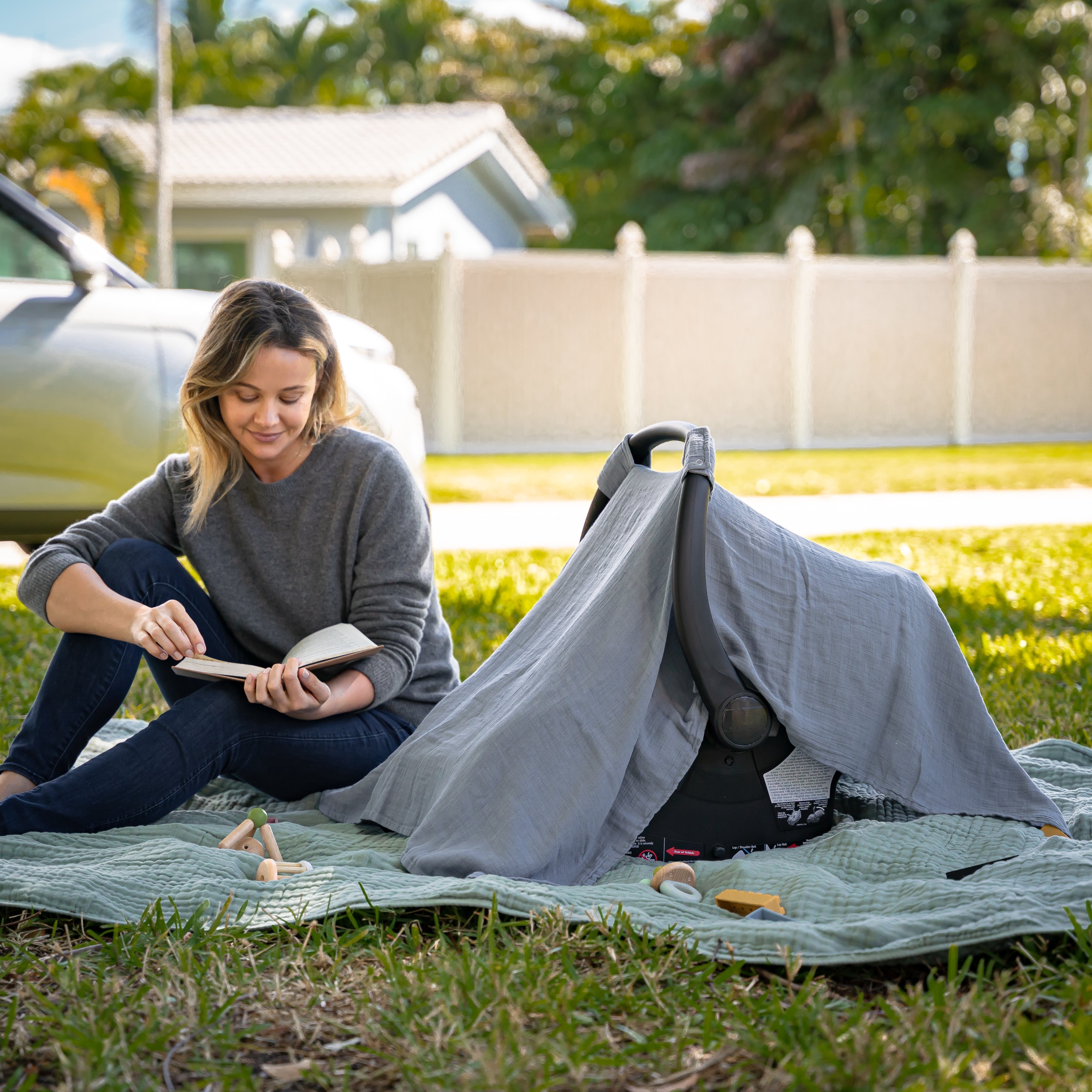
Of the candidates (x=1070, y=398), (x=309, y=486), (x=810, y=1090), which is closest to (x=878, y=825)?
(x=810, y=1090)

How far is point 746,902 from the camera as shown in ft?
6.72

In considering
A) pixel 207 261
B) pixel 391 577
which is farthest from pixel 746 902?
pixel 207 261

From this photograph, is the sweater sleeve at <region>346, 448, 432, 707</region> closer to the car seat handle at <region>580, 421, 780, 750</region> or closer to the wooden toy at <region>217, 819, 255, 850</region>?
the wooden toy at <region>217, 819, 255, 850</region>

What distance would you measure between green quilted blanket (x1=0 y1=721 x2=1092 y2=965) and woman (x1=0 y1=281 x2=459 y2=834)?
151mm

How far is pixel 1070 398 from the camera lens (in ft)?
49.3

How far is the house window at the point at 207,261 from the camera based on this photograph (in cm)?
1706

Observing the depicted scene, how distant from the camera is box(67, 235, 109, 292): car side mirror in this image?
5.10m

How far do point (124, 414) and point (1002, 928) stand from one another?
14.2ft

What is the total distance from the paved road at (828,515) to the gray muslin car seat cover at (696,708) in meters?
4.31

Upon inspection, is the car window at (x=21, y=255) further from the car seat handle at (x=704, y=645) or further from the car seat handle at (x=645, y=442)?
the car seat handle at (x=704, y=645)

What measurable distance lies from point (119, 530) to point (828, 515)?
5784 mm

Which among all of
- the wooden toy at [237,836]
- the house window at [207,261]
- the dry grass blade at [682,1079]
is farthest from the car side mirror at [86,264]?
the house window at [207,261]

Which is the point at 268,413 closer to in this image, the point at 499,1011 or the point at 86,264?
the point at 499,1011

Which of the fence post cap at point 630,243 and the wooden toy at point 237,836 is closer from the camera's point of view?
the wooden toy at point 237,836
